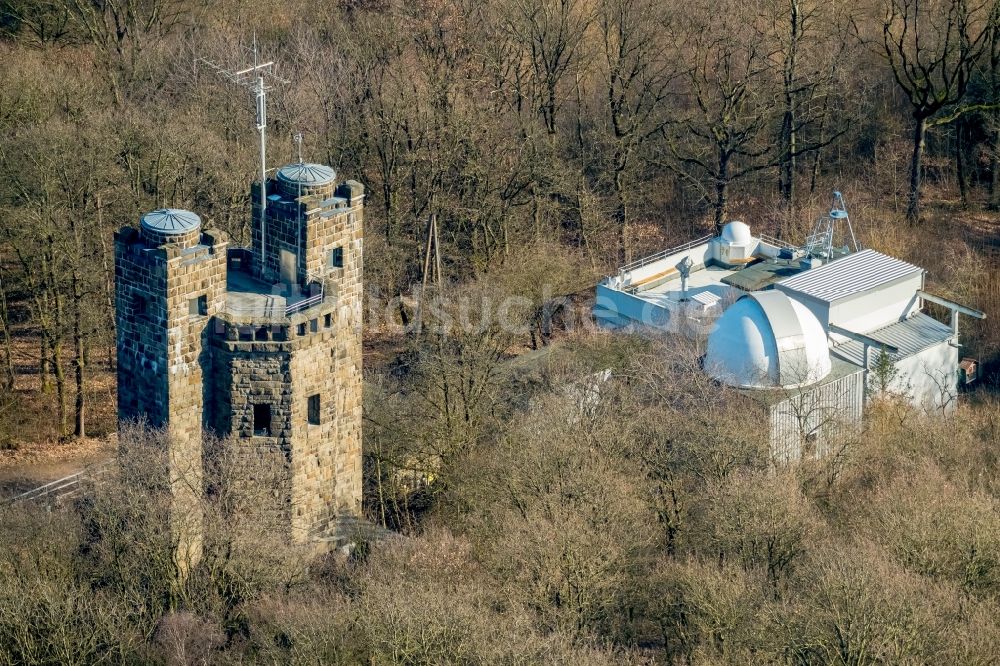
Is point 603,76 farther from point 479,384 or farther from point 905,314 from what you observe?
point 479,384

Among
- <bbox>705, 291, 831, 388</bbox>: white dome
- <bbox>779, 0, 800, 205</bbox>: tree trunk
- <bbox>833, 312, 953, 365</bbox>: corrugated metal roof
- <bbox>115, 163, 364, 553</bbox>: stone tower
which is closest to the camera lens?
<bbox>115, 163, 364, 553</bbox>: stone tower

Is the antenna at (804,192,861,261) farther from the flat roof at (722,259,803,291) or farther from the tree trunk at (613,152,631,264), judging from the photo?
the tree trunk at (613,152,631,264)

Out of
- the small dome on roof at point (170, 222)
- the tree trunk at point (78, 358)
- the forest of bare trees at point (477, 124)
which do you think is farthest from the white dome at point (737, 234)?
the small dome on roof at point (170, 222)

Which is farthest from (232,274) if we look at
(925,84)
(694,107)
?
(925,84)

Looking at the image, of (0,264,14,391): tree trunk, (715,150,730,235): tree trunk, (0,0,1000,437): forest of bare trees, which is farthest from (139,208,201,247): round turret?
(715,150,730,235): tree trunk

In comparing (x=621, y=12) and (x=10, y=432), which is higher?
(x=621, y=12)

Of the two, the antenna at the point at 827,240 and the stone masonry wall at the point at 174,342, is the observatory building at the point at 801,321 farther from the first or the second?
the stone masonry wall at the point at 174,342
